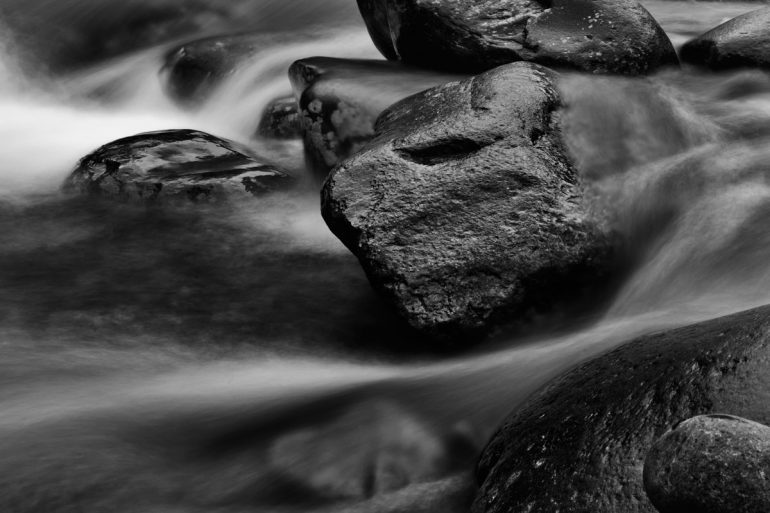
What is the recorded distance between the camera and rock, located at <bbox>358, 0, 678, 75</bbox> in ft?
21.2

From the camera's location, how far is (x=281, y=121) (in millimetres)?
7945

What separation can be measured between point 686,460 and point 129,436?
2556 millimetres

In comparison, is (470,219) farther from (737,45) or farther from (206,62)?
(206,62)

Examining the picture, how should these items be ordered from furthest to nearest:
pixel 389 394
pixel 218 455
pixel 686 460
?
1. pixel 389 394
2. pixel 218 455
3. pixel 686 460

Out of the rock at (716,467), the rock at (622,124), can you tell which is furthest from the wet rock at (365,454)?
the rock at (622,124)

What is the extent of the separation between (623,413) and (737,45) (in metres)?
4.54

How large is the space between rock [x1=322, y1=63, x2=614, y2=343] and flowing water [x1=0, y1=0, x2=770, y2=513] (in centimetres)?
20

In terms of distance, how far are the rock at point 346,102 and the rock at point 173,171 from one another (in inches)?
18.7

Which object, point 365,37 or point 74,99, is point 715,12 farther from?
point 74,99

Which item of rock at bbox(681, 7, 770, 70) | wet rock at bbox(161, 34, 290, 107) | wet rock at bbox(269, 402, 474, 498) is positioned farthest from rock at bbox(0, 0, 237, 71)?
wet rock at bbox(269, 402, 474, 498)

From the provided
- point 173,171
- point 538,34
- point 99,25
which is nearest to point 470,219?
point 538,34

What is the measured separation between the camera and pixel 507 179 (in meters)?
4.83

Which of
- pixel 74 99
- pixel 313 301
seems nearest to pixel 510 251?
pixel 313 301

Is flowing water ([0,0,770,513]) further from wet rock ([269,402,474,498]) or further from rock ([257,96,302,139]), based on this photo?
rock ([257,96,302,139])
